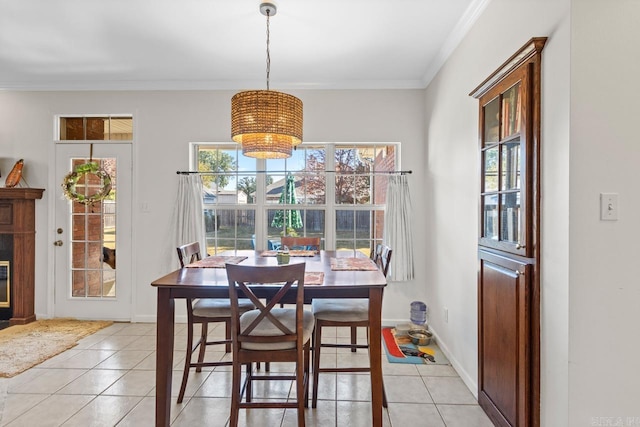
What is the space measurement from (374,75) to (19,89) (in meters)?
3.81

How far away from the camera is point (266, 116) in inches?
90.4

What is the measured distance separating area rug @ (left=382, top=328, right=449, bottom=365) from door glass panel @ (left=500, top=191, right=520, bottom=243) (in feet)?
4.78

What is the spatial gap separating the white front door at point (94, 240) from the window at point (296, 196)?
0.88 metres

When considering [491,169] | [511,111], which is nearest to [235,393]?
[491,169]

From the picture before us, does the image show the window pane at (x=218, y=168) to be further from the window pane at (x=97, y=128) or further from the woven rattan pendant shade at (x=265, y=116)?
the woven rattan pendant shade at (x=265, y=116)

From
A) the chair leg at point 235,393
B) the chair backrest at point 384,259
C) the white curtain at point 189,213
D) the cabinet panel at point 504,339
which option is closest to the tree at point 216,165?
the white curtain at point 189,213

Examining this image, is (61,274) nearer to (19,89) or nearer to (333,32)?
(19,89)

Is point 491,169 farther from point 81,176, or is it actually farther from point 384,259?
point 81,176

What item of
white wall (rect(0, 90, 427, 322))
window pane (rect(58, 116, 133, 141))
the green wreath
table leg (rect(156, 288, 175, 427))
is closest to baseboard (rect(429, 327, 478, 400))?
white wall (rect(0, 90, 427, 322))

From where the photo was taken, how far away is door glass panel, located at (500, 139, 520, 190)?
5.81 feet

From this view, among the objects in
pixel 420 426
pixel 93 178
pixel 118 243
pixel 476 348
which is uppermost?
pixel 93 178

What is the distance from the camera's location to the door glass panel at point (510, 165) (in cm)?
177

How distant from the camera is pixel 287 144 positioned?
8.55 ft

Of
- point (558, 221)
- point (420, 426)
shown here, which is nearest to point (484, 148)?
point (558, 221)
